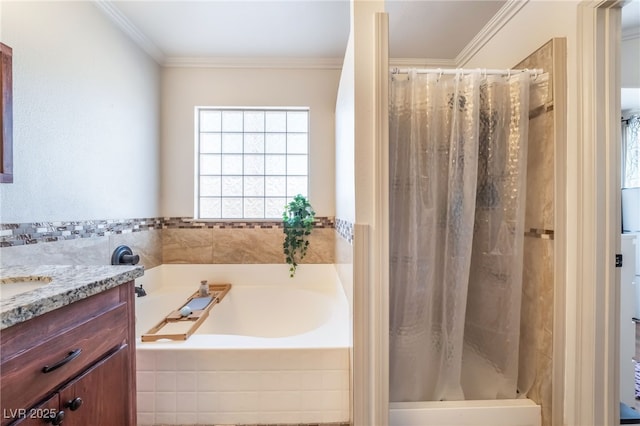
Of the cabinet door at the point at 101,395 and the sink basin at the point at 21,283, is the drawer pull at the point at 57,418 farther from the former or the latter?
the sink basin at the point at 21,283

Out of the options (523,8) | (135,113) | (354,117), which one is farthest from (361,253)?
(135,113)

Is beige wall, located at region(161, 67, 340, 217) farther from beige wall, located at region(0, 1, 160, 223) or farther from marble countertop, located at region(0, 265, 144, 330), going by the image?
marble countertop, located at region(0, 265, 144, 330)

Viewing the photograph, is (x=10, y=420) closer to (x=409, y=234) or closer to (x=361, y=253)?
(x=361, y=253)

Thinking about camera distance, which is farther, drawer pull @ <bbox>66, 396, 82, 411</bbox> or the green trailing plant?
the green trailing plant

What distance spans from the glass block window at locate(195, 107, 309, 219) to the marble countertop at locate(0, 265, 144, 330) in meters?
1.59

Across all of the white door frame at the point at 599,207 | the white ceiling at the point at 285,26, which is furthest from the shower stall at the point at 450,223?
the white ceiling at the point at 285,26

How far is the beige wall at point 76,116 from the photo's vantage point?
50.5 inches

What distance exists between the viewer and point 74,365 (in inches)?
29.1

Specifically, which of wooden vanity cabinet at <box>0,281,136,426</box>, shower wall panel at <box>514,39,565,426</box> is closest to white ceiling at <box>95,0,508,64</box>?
shower wall panel at <box>514,39,565,426</box>

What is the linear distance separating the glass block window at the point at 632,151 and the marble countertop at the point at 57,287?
189 inches

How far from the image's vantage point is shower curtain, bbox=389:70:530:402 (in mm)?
1280

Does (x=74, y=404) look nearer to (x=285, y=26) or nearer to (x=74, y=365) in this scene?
(x=74, y=365)

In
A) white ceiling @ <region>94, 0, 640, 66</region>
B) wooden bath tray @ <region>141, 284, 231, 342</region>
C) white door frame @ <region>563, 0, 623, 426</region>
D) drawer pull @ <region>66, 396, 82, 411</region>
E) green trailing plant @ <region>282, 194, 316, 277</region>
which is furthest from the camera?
green trailing plant @ <region>282, 194, 316, 277</region>

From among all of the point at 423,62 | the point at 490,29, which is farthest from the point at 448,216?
the point at 423,62
